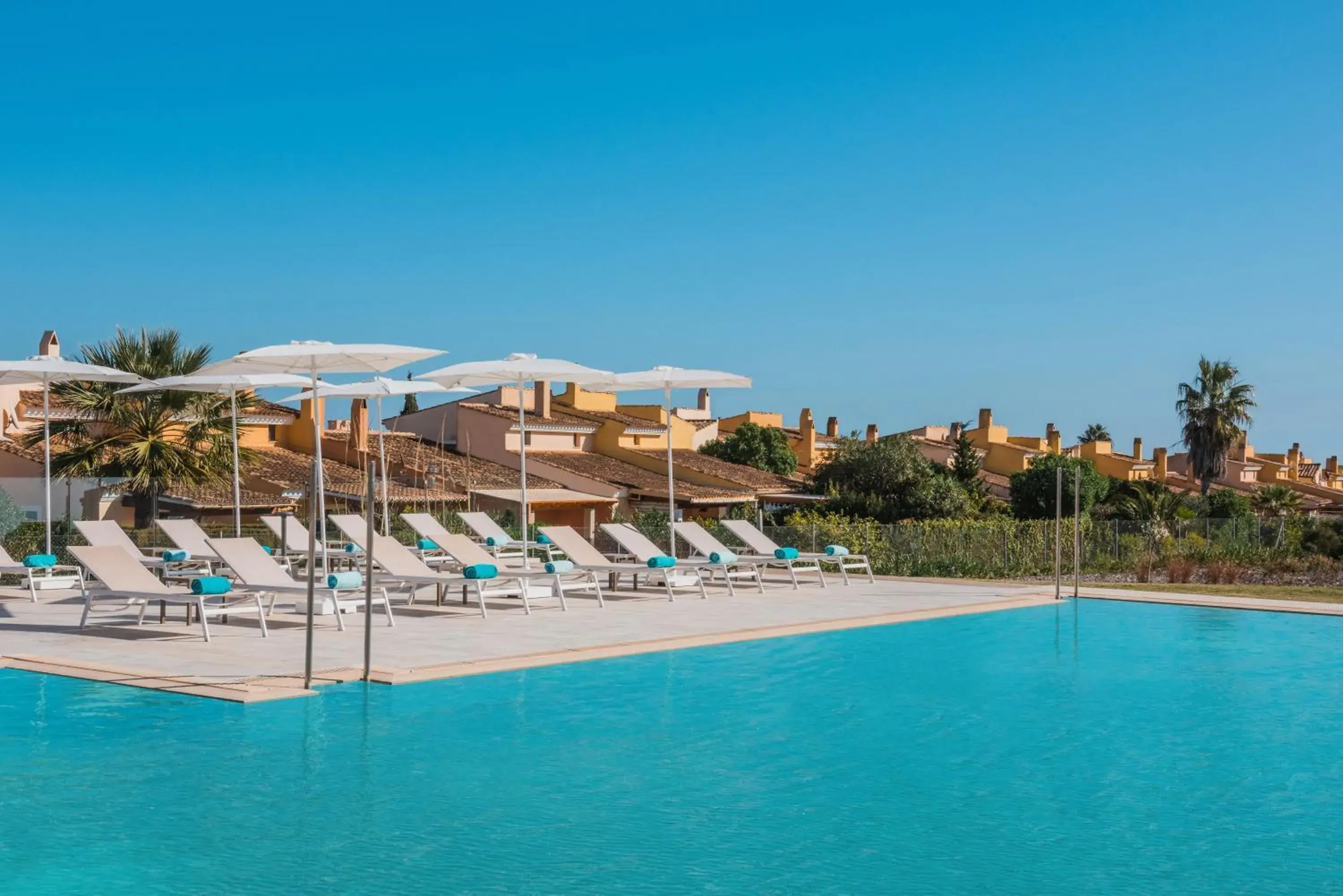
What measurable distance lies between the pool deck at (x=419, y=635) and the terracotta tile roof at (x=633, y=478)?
78.5 feet

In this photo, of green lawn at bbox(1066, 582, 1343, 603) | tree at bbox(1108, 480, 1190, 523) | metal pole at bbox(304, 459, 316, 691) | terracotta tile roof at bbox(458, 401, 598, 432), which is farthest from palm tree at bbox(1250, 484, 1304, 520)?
metal pole at bbox(304, 459, 316, 691)

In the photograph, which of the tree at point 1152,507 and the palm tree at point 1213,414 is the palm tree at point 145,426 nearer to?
the tree at point 1152,507

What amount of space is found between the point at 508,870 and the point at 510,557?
45.1ft

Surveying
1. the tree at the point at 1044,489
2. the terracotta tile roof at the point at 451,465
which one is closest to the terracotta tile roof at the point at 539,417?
the terracotta tile roof at the point at 451,465

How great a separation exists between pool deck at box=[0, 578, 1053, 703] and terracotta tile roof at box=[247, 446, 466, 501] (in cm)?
1417

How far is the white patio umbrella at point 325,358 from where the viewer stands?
594 inches

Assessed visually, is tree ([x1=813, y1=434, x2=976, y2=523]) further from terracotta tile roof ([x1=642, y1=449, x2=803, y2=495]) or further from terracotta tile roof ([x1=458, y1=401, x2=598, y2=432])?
terracotta tile roof ([x1=458, y1=401, x2=598, y2=432])

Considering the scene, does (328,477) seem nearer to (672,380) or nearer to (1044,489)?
(672,380)

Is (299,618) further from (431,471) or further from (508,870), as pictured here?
(431,471)

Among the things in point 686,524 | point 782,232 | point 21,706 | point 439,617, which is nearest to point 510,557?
point 686,524

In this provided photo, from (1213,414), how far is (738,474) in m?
18.7

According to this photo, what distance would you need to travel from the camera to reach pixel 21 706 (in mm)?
A: 9211

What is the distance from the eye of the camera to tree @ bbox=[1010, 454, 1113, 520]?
43281 millimetres

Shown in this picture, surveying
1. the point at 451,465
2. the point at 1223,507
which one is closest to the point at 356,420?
the point at 451,465
